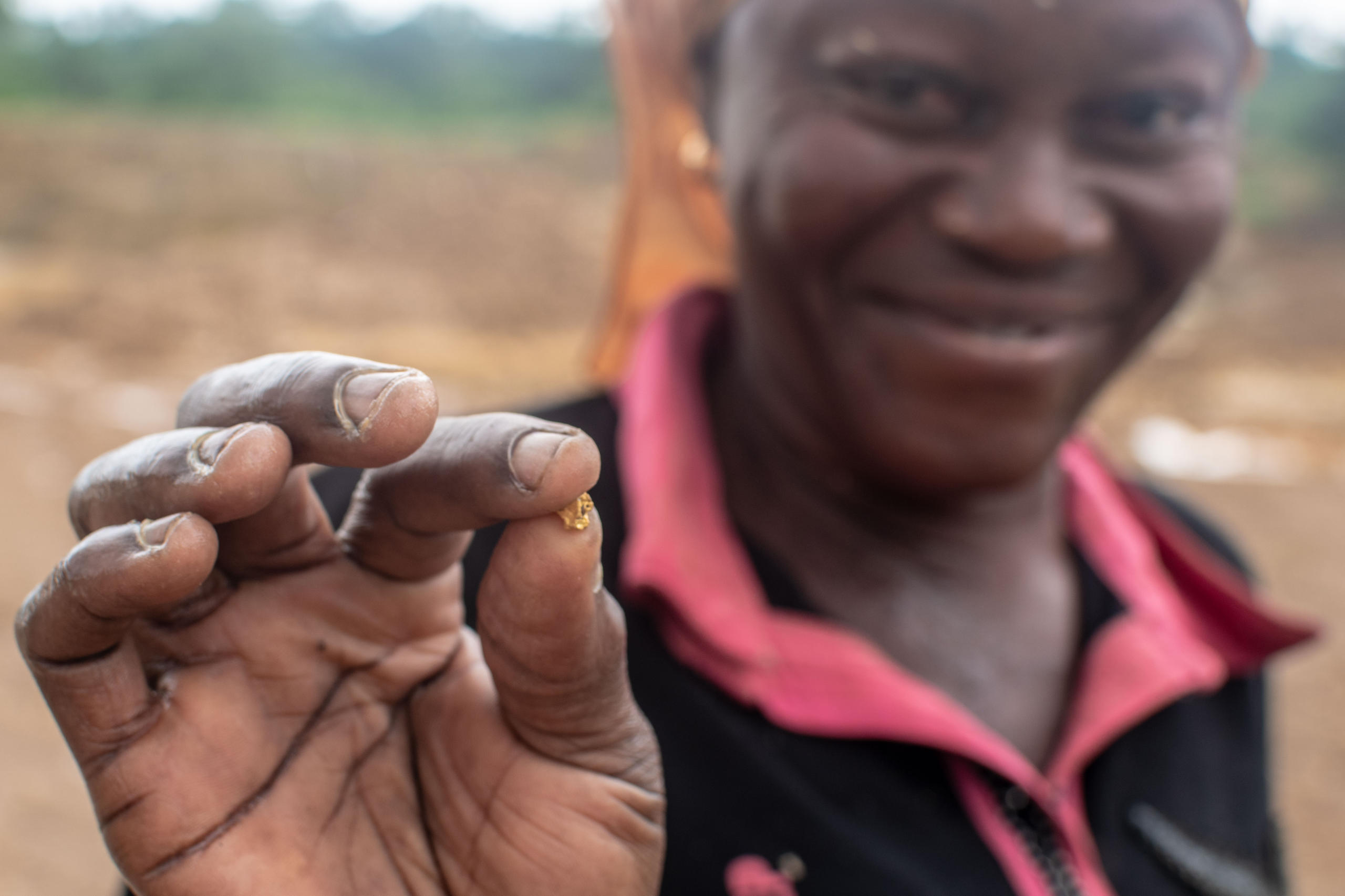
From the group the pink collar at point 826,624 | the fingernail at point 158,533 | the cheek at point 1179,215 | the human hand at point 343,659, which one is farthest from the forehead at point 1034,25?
the fingernail at point 158,533

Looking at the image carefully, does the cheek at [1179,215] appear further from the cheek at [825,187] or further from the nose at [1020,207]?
the cheek at [825,187]

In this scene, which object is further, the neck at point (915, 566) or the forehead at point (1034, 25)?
the neck at point (915, 566)

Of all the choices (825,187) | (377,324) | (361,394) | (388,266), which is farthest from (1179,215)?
(388,266)

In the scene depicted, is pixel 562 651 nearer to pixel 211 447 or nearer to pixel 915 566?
pixel 211 447

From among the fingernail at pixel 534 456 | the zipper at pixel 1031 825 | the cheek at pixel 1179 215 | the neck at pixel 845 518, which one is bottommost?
the zipper at pixel 1031 825

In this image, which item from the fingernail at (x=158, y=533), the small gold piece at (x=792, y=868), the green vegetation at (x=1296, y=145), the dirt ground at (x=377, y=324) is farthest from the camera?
the green vegetation at (x=1296, y=145)

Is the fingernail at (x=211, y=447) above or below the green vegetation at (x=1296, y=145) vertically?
above

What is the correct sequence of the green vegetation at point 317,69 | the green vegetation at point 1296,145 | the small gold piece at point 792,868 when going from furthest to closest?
the green vegetation at point 317,69 → the green vegetation at point 1296,145 → the small gold piece at point 792,868
